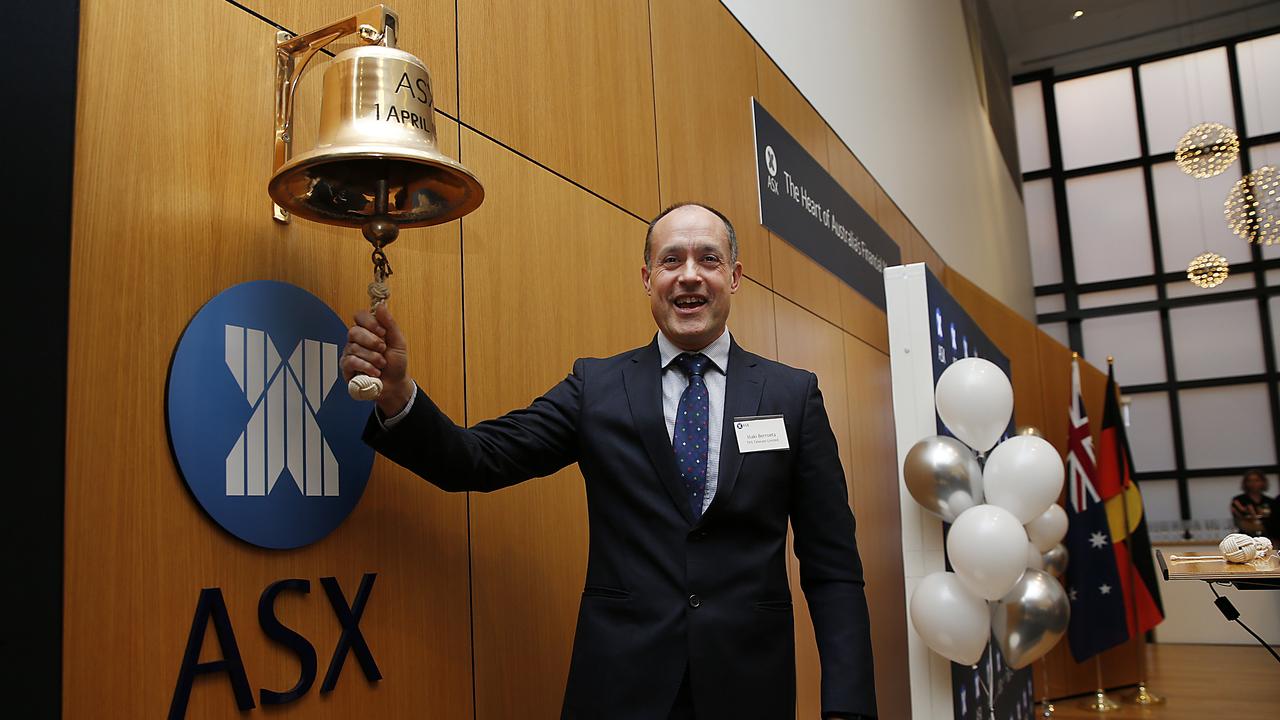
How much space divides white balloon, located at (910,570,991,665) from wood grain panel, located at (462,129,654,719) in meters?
1.41

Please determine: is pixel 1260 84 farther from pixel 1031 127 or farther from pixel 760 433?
pixel 760 433

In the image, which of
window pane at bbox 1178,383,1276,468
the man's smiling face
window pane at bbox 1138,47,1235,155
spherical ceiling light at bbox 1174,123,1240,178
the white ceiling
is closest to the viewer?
the man's smiling face

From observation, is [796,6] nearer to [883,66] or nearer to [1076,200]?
[883,66]

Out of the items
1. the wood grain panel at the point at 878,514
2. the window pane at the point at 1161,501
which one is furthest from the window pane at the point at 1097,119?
the wood grain panel at the point at 878,514

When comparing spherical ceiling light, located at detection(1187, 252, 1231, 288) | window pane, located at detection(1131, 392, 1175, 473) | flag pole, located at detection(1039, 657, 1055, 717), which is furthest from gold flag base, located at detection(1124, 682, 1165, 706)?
window pane, located at detection(1131, 392, 1175, 473)

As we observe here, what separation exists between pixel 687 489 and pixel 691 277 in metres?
0.43

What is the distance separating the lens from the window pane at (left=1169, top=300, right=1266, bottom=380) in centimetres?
1318

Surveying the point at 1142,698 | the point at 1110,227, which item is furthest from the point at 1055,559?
the point at 1110,227

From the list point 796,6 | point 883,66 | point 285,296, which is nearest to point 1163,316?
point 883,66

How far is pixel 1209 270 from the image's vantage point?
11648mm

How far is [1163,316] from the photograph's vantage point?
13758mm

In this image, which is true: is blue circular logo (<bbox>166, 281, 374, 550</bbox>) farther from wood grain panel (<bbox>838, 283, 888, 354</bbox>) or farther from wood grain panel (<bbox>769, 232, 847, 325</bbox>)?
wood grain panel (<bbox>838, 283, 888, 354</bbox>)

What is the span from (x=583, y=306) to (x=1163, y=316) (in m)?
13.5

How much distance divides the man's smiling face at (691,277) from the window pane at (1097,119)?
47.9 feet
